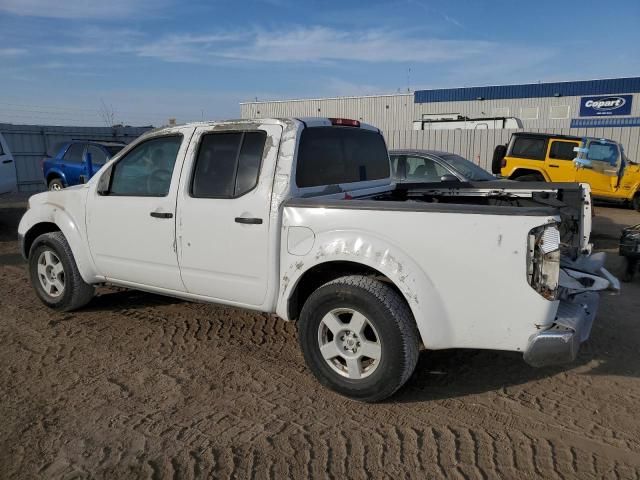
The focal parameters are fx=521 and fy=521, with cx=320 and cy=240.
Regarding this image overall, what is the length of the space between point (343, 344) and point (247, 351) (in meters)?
1.15

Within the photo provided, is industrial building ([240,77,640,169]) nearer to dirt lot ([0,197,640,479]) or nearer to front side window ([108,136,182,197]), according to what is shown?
dirt lot ([0,197,640,479])

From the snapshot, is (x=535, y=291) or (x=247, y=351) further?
(x=247, y=351)

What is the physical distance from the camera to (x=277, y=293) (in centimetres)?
379

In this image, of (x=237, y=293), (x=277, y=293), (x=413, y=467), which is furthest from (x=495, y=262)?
(x=237, y=293)

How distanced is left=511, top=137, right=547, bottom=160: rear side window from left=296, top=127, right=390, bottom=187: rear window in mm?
10143

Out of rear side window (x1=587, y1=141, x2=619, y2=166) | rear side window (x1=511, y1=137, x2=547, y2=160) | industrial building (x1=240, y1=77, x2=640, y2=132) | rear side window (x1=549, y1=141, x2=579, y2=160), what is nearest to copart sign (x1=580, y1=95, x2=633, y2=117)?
industrial building (x1=240, y1=77, x2=640, y2=132)

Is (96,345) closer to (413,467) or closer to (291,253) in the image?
(291,253)

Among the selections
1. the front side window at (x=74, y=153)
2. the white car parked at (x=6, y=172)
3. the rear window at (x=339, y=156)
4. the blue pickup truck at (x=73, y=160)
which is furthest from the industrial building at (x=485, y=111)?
the rear window at (x=339, y=156)

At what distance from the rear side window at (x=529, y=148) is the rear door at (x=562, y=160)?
19cm

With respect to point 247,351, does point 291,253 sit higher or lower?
higher

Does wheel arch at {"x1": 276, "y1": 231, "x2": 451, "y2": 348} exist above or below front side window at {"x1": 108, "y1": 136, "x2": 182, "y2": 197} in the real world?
below

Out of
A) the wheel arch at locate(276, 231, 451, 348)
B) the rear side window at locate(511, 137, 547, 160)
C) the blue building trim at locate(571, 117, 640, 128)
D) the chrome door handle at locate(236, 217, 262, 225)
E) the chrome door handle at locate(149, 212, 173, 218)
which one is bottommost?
the wheel arch at locate(276, 231, 451, 348)

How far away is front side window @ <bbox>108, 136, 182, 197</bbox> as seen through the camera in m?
4.38

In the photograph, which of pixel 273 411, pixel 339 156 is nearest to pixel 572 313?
pixel 273 411
